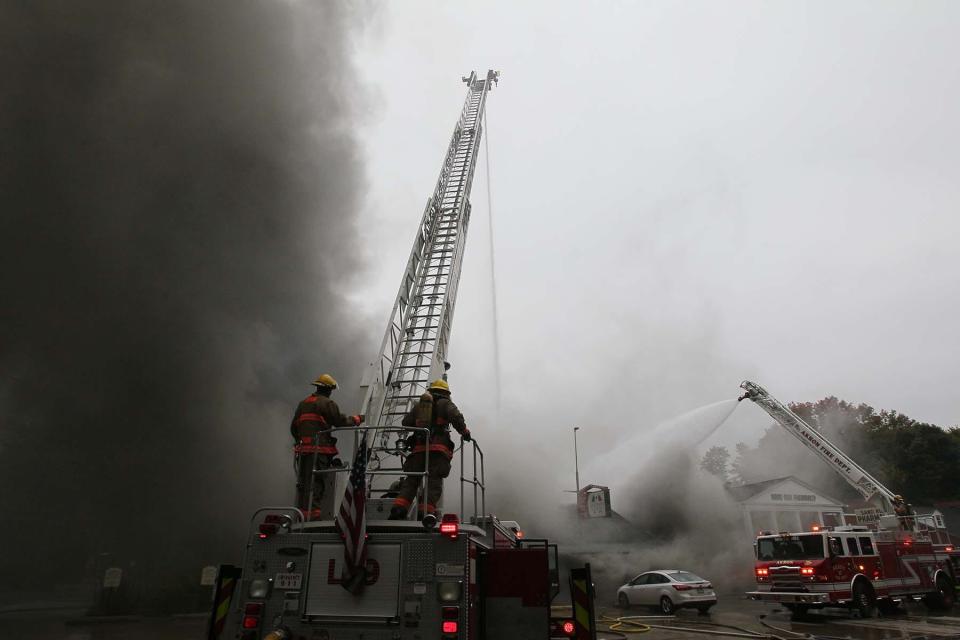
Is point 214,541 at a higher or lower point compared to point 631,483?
lower

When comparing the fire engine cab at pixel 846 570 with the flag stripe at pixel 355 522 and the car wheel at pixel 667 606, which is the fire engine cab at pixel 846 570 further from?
the flag stripe at pixel 355 522

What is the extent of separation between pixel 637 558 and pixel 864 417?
3789 cm

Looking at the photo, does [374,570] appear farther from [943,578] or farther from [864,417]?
[864,417]

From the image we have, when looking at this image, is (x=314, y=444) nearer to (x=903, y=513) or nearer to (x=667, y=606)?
(x=667, y=606)

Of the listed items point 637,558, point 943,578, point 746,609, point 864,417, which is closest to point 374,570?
point 746,609

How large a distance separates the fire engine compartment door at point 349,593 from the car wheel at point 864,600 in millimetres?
13073

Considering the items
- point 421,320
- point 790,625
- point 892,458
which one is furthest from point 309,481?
point 892,458

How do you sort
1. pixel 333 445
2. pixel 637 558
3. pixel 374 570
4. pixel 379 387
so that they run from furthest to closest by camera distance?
pixel 637 558 < pixel 379 387 < pixel 333 445 < pixel 374 570

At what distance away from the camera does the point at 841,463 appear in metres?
19.6

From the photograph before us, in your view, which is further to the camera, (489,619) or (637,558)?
(637,558)

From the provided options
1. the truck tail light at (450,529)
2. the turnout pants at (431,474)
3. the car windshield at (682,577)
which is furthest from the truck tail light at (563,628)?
the car windshield at (682,577)

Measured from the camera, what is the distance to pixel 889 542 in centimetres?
1475

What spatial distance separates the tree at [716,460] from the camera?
58719mm

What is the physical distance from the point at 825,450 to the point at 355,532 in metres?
19.7
